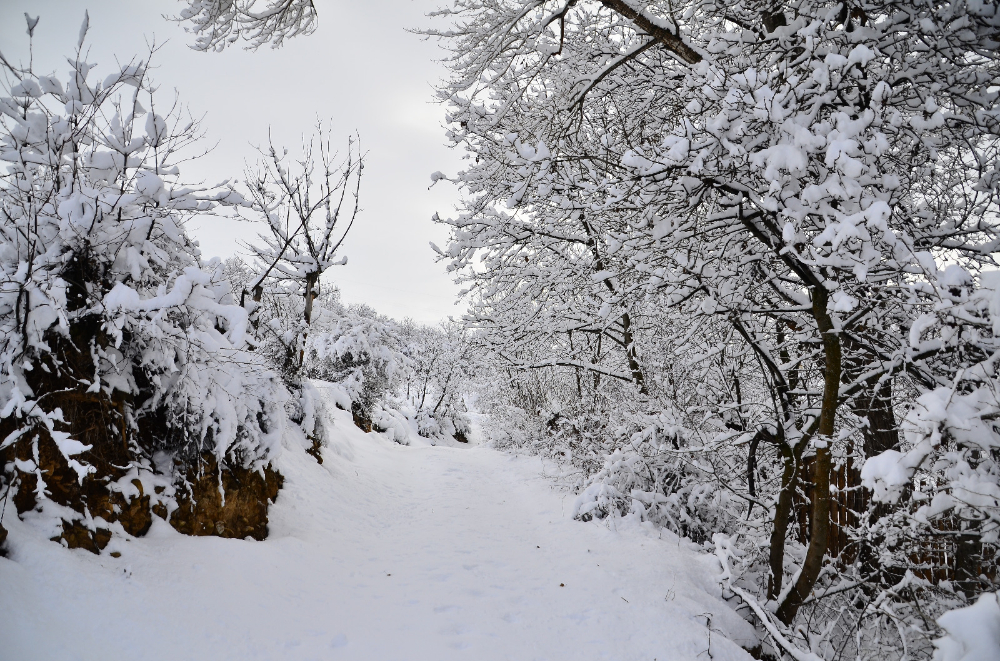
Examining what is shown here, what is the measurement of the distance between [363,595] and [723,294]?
3.64m

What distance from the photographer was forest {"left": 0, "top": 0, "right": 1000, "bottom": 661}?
6.92 ft

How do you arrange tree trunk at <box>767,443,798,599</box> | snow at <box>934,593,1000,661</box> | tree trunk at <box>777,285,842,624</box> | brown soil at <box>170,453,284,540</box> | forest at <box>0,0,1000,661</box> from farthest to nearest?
brown soil at <box>170,453,284,540</box>, tree trunk at <box>767,443,798,599</box>, tree trunk at <box>777,285,842,624</box>, forest at <box>0,0,1000,661</box>, snow at <box>934,593,1000,661</box>

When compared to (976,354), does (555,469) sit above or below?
below

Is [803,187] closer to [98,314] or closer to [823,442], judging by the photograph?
[823,442]

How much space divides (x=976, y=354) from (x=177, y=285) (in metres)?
4.81

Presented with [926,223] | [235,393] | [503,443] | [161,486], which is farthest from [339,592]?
[503,443]

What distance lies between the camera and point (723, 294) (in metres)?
3.12

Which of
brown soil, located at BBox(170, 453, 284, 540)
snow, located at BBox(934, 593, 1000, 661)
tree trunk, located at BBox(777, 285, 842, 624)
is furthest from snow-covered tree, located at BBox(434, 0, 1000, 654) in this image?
brown soil, located at BBox(170, 453, 284, 540)

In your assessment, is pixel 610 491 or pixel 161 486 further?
pixel 610 491

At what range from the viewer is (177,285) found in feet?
9.95

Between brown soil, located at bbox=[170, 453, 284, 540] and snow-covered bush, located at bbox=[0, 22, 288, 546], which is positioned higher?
snow-covered bush, located at bbox=[0, 22, 288, 546]

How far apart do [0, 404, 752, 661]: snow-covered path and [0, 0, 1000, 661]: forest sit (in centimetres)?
28

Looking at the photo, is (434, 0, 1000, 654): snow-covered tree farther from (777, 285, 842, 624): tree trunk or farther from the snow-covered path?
the snow-covered path

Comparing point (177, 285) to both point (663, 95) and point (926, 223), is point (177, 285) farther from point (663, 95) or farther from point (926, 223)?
point (926, 223)
